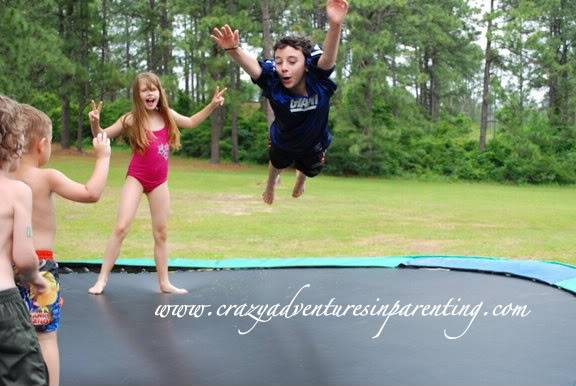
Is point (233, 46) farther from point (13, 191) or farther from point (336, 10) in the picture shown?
point (13, 191)

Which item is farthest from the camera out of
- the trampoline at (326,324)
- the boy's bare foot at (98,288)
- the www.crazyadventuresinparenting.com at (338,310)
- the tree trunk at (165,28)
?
the tree trunk at (165,28)

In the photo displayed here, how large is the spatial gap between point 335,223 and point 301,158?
441 cm

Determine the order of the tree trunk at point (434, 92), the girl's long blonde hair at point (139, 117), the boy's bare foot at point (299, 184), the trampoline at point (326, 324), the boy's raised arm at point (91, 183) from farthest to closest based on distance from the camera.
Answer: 1. the tree trunk at point (434, 92)
2. the boy's bare foot at point (299, 184)
3. the girl's long blonde hair at point (139, 117)
4. the trampoline at point (326, 324)
5. the boy's raised arm at point (91, 183)

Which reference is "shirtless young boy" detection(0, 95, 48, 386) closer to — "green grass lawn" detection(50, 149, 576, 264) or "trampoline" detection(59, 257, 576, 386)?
"trampoline" detection(59, 257, 576, 386)

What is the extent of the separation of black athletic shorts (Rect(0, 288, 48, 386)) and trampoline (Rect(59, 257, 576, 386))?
71 centimetres

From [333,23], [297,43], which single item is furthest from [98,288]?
[333,23]

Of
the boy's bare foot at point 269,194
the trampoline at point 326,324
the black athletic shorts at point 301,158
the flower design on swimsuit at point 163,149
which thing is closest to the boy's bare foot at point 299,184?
the boy's bare foot at point 269,194

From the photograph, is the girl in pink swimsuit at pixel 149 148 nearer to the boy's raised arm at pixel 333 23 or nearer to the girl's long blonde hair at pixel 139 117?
the girl's long blonde hair at pixel 139 117

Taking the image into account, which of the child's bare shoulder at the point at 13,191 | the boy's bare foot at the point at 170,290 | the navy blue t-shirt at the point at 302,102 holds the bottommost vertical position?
the boy's bare foot at the point at 170,290

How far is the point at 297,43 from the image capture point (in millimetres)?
3154

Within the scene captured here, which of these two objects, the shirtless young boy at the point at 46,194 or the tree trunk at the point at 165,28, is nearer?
the shirtless young boy at the point at 46,194

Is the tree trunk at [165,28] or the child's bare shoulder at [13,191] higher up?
the tree trunk at [165,28]

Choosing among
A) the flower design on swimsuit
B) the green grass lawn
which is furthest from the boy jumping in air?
the green grass lawn

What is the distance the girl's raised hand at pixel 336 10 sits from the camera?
281cm
